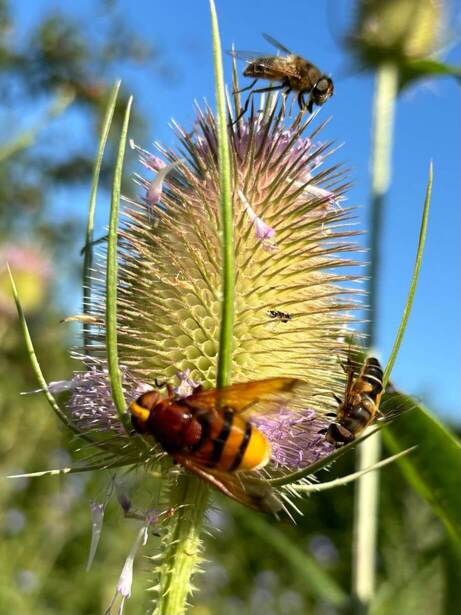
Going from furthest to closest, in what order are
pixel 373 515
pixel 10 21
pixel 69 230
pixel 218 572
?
pixel 69 230 < pixel 10 21 < pixel 218 572 < pixel 373 515

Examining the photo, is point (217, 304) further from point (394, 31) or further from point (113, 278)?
point (394, 31)

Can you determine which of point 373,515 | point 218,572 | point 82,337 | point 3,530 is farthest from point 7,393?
point 82,337

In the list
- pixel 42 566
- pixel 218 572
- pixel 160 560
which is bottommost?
pixel 218 572

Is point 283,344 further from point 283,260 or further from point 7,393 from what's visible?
point 7,393

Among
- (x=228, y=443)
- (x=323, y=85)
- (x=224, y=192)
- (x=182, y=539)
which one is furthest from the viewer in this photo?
(x=323, y=85)

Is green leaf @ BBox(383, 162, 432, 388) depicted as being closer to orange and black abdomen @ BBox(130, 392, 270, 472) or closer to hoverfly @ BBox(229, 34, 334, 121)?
orange and black abdomen @ BBox(130, 392, 270, 472)

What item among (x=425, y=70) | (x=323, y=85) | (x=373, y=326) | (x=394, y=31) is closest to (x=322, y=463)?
(x=323, y=85)

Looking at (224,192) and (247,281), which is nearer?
(224,192)
